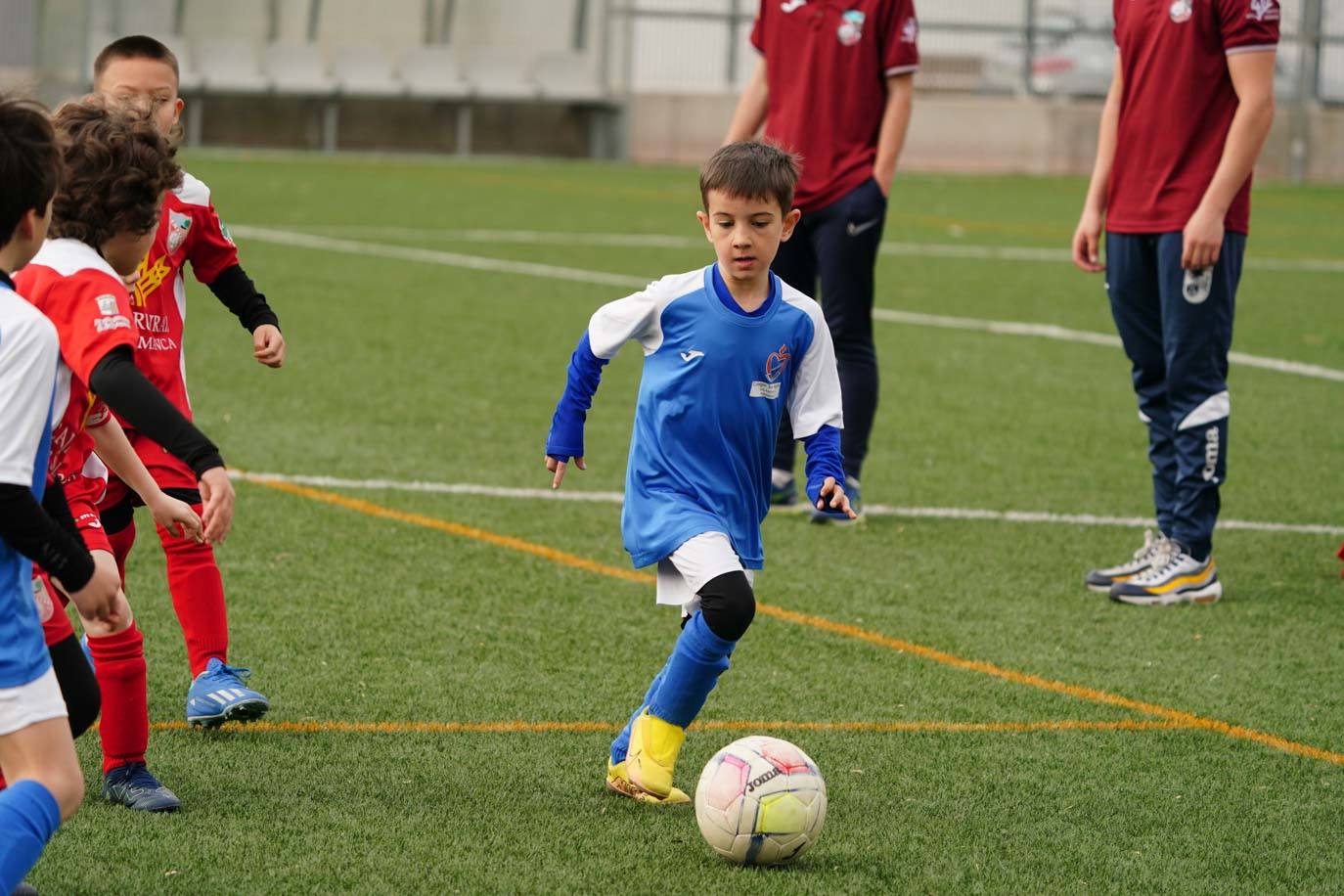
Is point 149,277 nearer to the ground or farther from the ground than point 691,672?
farther from the ground

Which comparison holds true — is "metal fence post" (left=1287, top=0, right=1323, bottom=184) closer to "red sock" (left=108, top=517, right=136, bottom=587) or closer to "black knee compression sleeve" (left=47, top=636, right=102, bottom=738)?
"red sock" (left=108, top=517, right=136, bottom=587)

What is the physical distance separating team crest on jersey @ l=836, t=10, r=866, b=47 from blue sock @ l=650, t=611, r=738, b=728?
359 centimetres

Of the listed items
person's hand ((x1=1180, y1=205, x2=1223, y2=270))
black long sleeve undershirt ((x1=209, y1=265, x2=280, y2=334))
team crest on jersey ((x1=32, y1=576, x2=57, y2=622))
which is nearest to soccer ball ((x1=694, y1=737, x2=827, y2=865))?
team crest on jersey ((x1=32, y1=576, x2=57, y2=622))

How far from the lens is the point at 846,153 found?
6.82 meters

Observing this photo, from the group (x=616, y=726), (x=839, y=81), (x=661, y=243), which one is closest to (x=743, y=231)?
(x=616, y=726)

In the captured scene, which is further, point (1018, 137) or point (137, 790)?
point (1018, 137)

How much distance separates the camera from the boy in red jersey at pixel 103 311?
311cm

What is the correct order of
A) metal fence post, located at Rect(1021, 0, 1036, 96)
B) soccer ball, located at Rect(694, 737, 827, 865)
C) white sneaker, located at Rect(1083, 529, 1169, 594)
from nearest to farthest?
soccer ball, located at Rect(694, 737, 827, 865) → white sneaker, located at Rect(1083, 529, 1169, 594) → metal fence post, located at Rect(1021, 0, 1036, 96)

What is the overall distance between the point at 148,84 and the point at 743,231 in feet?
5.12

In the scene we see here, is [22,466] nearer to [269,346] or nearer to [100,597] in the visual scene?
[100,597]

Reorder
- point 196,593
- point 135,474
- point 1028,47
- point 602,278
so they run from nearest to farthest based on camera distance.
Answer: point 135,474, point 196,593, point 602,278, point 1028,47

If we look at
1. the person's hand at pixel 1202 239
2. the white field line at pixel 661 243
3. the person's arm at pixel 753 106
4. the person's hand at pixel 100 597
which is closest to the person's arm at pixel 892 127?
the person's arm at pixel 753 106

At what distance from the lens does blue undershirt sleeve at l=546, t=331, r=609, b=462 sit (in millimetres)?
3910

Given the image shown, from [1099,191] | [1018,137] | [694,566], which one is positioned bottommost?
[694,566]
